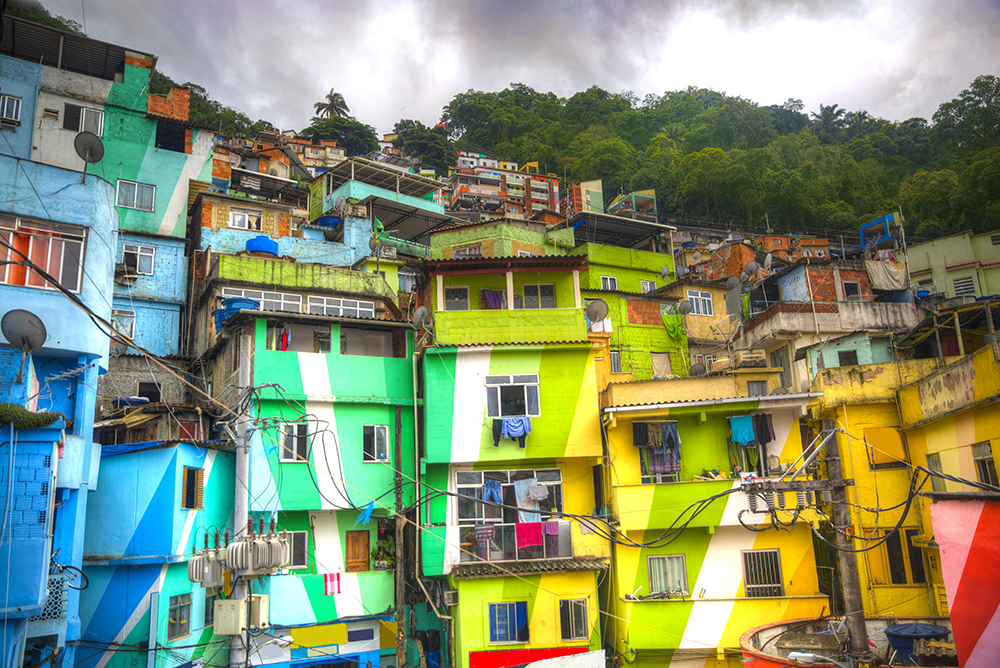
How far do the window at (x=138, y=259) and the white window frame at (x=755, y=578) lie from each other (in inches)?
977

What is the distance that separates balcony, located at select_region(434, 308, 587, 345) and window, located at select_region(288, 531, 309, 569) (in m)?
7.16

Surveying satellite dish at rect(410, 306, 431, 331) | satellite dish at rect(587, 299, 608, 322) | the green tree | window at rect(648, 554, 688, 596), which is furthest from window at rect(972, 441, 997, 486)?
the green tree

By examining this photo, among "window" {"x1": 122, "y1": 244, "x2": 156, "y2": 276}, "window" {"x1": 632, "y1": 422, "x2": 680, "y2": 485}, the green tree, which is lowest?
"window" {"x1": 632, "y1": 422, "x2": 680, "y2": 485}

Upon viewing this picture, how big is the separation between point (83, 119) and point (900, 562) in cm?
3473

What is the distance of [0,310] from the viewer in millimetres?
14672

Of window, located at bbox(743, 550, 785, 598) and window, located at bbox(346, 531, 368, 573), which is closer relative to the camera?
window, located at bbox(743, 550, 785, 598)

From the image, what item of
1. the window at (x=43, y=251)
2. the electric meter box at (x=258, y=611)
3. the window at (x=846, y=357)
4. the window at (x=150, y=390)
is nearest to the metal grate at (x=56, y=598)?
the window at (x=43, y=251)

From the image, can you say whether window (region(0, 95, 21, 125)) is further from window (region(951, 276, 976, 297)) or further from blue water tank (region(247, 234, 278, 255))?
window (region(951, 276, 976, 297))

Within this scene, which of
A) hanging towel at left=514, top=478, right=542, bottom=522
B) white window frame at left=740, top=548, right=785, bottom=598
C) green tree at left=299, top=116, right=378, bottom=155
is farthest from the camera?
green tree at left=299, top=116, right=378, bottom=155

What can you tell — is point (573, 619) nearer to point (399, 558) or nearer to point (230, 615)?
point (399, 558)

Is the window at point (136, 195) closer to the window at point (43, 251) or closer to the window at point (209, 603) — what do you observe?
the window at point (43, 251)

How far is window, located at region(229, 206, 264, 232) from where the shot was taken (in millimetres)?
31703

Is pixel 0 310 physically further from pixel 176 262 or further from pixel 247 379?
pixel 176 262

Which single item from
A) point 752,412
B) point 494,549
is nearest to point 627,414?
point 752,412
